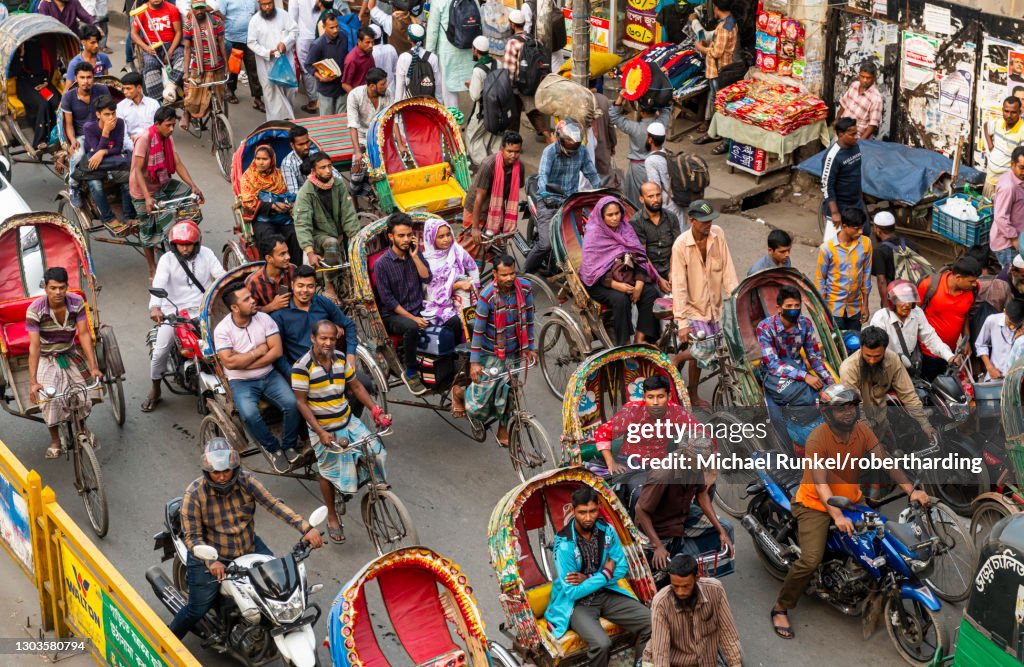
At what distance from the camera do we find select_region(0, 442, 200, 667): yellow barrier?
783 centimetres

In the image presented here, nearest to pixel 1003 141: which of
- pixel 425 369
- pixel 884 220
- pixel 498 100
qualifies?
pixel 884 220

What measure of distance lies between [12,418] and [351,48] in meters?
6.50

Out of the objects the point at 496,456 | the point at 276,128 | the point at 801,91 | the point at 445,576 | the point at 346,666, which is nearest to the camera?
the point at 346,666

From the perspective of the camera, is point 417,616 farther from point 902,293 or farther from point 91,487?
point 902,293

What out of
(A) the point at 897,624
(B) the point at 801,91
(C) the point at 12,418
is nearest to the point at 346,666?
(A) the point at 897,624

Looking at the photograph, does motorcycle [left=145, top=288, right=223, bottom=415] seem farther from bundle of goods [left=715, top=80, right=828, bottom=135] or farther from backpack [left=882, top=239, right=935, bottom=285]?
bundle of goods [left=715, top=80, right=828, bottom=135]

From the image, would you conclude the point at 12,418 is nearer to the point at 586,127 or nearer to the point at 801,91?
the point at 586,127

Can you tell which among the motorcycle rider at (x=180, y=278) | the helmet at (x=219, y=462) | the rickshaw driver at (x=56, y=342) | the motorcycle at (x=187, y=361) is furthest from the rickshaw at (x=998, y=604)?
the motorcycle rider at (x=180, y=278)

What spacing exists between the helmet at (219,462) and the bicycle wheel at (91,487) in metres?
1.81

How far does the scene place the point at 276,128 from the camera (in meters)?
13.4

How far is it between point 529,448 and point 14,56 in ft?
28.1

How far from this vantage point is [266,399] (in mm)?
10336

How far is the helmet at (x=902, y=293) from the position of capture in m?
10.4

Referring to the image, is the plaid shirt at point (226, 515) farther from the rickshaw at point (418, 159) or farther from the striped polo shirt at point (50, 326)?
the rickshaw at point (418, 159)
